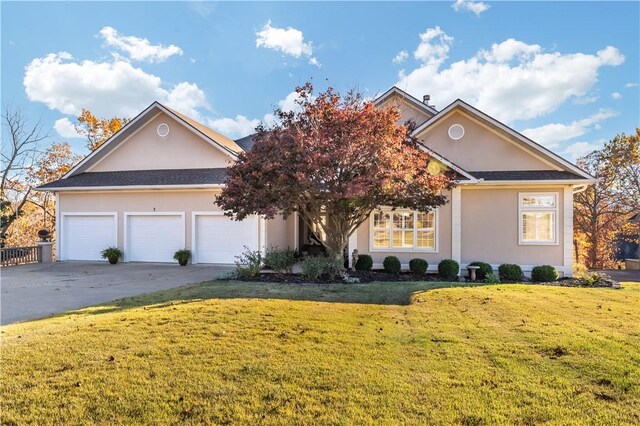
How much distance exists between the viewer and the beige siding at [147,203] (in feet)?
49.9

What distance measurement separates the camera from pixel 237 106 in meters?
22.1

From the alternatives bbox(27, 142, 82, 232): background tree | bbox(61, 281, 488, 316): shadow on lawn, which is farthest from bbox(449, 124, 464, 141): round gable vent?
bbox(27, 142, 82, 232): background tree

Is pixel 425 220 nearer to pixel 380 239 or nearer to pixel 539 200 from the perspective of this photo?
pixel 380 239

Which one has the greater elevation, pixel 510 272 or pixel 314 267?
pixel 314 267

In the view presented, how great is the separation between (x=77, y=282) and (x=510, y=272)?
14.1 m

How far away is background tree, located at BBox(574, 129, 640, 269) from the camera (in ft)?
70.7

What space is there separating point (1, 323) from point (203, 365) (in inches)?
187

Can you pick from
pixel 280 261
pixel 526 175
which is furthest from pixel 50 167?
pixel 526 175

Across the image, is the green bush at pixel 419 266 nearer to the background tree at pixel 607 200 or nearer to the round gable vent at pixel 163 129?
the round gable vent at pixel 163 129

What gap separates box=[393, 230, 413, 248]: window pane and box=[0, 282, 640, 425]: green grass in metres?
6.39

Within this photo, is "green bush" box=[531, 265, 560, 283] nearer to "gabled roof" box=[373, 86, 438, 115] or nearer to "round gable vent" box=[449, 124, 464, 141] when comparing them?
"round gable vent" box=[449, 124, 464, 141]

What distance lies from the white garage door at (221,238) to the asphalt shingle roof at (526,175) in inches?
366

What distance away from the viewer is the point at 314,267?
35.4 feet

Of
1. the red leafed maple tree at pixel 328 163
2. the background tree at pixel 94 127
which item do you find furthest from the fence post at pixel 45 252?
the background tree at pixel 94 127
